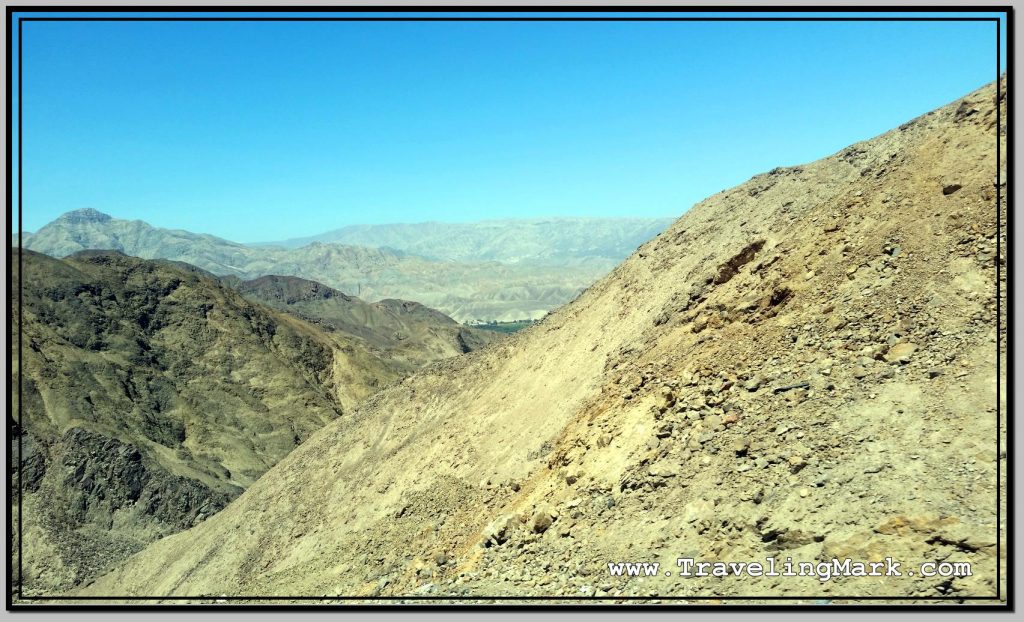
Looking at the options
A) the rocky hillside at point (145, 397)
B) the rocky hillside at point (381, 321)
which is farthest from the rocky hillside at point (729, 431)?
the rocky hillside at point (381, 321)

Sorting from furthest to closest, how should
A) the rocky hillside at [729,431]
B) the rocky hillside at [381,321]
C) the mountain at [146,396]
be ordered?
1. the rocky hillside at [381,321]
2. the mountain at [146,396]
3. the rocky hillside at [729,431]

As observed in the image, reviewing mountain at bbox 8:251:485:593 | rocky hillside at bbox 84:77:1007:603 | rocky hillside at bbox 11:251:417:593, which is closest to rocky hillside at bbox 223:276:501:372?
mountain at bbox 8:251:485:593

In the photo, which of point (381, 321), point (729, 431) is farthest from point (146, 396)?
point (381, 321)

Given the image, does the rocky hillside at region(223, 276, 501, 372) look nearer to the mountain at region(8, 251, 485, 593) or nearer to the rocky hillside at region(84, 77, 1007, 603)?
the mountain at region(8, 251, 485, 593)

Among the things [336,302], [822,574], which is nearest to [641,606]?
[822,574]

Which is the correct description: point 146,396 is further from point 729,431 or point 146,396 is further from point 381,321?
point 381,321

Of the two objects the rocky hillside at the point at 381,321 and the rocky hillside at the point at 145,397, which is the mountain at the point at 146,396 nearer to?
the rocky hillside at the point at 145,397
